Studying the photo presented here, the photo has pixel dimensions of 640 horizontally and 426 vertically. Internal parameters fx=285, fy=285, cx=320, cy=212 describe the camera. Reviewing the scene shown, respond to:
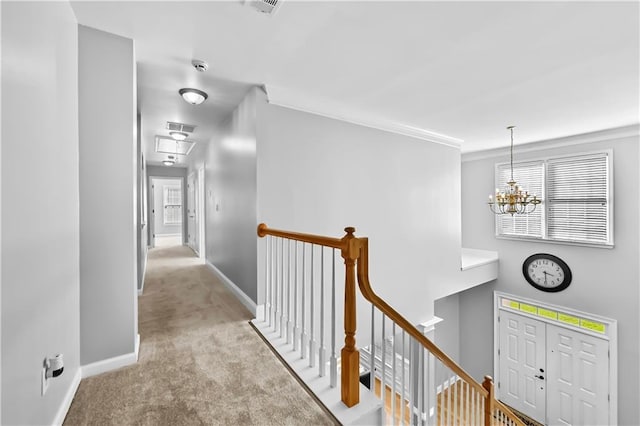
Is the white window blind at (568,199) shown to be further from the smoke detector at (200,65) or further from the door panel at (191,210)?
the door panel at (191,210)

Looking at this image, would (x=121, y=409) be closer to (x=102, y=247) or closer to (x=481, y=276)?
(x=102, y=247)

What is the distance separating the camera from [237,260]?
336 centimetres

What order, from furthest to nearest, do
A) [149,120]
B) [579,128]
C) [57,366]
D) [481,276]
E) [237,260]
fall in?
[481,276] → [579,128] → [149,120] → [237,260] → [57,366]

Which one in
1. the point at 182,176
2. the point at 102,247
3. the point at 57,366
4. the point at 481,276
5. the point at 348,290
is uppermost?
the point at 182,176

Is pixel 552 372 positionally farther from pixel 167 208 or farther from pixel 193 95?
pixel 167 208

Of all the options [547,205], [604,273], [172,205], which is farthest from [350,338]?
[172,205]

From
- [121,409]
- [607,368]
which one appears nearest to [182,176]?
[121,409]

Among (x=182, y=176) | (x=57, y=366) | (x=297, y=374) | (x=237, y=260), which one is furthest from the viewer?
(x=182, y=176)

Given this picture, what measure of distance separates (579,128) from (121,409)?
6.08 metres

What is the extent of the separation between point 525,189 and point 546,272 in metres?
1.51

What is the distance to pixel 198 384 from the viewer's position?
1.78 m

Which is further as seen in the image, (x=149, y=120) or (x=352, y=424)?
(x=149, y=120)

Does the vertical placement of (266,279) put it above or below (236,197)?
below

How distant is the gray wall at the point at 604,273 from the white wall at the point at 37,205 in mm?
6359
